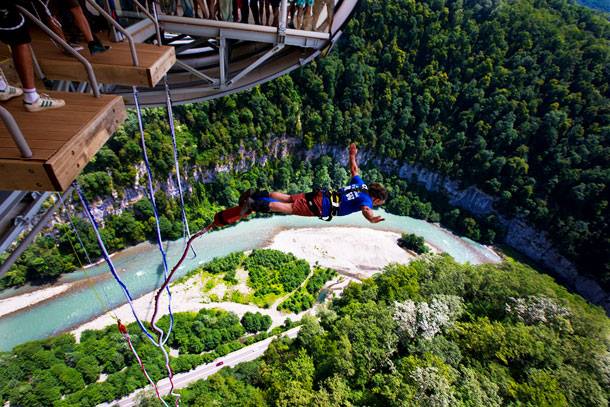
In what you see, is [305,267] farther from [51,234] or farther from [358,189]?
[358,189]

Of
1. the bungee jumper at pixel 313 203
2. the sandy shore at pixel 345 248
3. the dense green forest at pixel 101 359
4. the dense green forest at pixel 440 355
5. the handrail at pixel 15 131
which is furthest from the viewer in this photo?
the sandy shore at pixel 345 248

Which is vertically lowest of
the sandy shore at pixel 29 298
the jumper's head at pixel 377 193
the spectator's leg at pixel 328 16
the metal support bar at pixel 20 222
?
the sandy shore at pixel 29 298

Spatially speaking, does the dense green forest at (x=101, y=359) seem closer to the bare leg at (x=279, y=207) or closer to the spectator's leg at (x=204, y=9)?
the bare leg at (x=279, y=207)

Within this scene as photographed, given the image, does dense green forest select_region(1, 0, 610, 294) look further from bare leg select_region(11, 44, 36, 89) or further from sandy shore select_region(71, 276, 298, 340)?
bare leg select_region(11, 44, 36, 89)

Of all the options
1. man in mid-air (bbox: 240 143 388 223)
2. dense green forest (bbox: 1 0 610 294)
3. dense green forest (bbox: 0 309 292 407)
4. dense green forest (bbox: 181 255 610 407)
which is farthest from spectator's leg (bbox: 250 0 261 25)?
dense green forest (bbox: 1 0 610 294)

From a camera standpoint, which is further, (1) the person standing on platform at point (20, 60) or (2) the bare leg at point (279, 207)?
(2) the bare leg at point (279, 207)

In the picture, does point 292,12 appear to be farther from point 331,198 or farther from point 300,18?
point 331,198

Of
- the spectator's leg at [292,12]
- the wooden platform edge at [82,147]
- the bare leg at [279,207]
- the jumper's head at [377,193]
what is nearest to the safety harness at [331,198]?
the jumper's head at [377,193]
